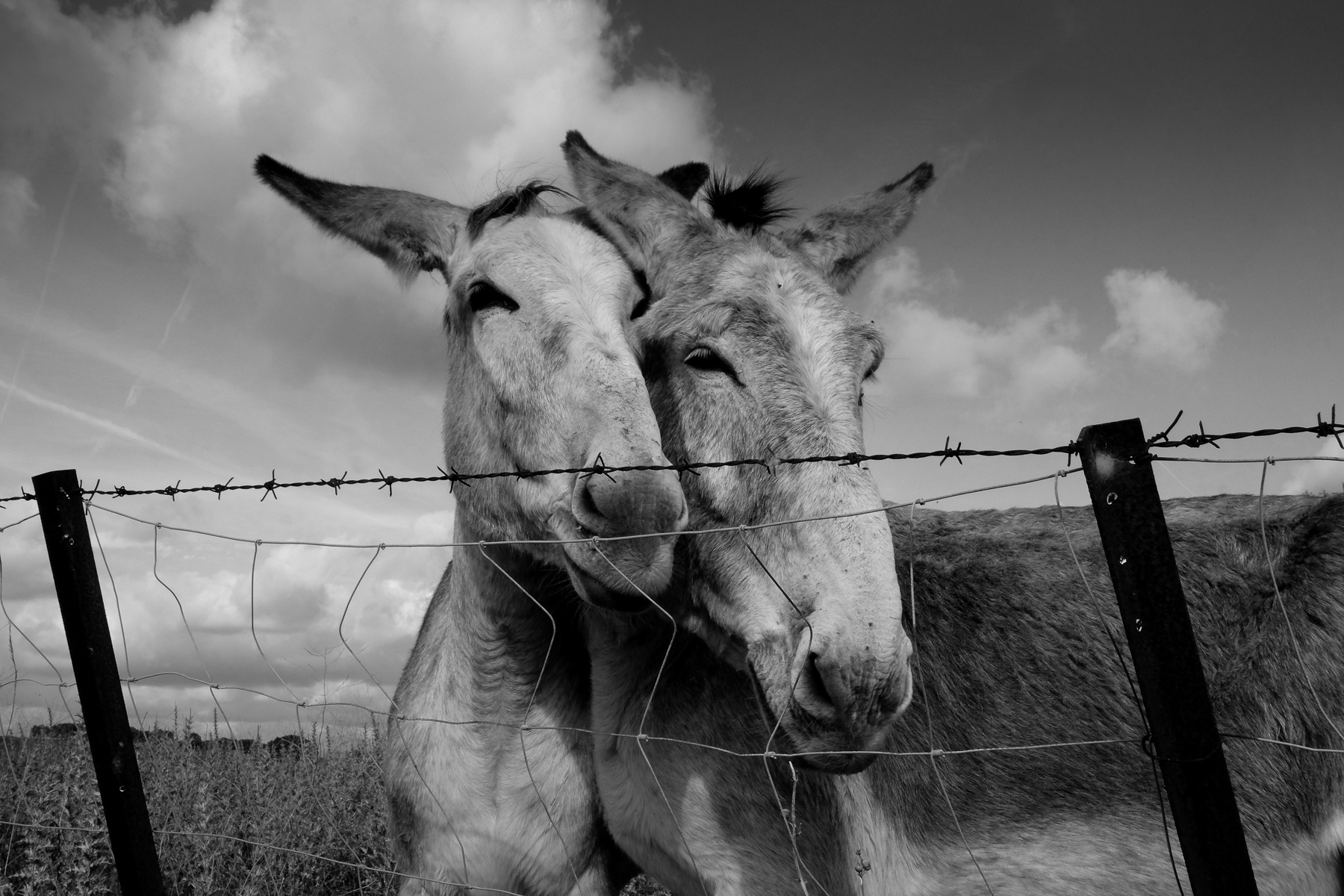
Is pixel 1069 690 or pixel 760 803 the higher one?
pixel 1069 690

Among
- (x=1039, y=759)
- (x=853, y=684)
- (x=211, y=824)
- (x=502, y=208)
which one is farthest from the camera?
(x=211, y=824)

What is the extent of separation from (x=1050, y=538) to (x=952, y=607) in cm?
71

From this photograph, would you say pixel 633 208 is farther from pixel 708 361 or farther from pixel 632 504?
pixel 632 504

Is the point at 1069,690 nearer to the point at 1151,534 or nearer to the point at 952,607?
the point at 952,607

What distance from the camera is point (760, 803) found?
3.23 meters

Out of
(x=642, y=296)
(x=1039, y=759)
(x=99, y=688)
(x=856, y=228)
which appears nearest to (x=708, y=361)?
(x=642, y=296)

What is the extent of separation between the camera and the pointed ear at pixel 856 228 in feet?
15.3

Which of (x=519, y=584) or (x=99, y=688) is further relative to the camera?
(x=519, y=584)

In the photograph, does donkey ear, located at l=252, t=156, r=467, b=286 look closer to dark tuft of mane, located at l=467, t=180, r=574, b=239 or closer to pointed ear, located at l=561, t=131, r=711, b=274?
dark tuft of mane, located at l=467, t=180, r=574, b=239

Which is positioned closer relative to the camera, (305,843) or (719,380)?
(719,380)

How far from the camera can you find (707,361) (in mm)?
3426

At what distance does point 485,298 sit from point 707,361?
1040 mm

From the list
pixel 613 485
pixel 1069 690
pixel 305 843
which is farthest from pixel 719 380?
pixel 305 843

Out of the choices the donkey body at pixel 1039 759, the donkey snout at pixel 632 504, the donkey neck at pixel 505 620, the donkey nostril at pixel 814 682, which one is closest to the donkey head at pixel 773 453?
the donkey nostril at pixel 814 682
